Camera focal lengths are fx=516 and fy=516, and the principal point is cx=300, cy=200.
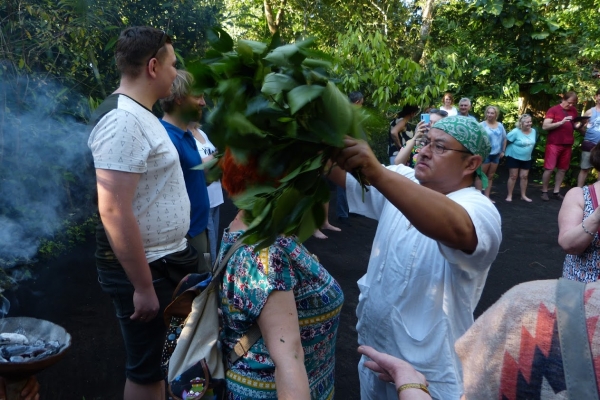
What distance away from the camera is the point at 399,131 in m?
8.21

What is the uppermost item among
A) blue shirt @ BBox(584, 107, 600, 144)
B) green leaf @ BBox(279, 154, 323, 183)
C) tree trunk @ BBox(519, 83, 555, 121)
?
tree trunk @ BBox(519, 83, 555, 121)

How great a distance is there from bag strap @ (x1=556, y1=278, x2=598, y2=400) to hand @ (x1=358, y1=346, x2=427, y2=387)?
0.64 meters

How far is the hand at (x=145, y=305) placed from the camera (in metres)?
2.50

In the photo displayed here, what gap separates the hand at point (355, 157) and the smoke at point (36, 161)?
11.9 feet

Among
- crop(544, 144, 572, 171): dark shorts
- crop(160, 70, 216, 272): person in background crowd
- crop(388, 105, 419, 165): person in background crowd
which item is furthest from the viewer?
crop(544, 144, 572, 171): dark shorts

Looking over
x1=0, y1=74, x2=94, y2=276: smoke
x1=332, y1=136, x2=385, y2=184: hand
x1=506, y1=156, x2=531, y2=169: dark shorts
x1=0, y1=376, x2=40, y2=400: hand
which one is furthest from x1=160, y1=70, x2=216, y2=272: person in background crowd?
x1=506, y1=156, x2=531, y2=169: dark shorts

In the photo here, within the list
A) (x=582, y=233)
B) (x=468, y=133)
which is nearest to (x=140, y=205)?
(x=468, y=133)

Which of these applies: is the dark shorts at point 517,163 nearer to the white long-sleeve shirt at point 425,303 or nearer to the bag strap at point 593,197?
the bag strap at point 593,197

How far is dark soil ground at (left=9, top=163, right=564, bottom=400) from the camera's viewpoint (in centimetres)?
372

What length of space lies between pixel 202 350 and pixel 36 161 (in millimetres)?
3877

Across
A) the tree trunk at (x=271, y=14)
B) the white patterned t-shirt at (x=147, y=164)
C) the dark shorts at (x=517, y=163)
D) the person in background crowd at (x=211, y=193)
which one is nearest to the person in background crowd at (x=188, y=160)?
the white patterned t-shirt at (x=147, y=164)

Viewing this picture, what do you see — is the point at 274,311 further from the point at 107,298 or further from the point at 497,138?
the point at 497,138

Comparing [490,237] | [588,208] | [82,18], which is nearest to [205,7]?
[82,18]

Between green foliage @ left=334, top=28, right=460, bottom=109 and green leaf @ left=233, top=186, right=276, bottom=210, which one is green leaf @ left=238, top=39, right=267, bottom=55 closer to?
green leaf @ left=233, top=186, right=276, bottom=210
